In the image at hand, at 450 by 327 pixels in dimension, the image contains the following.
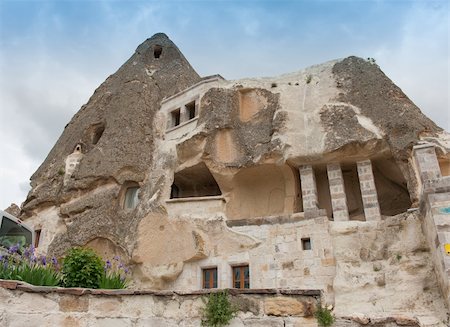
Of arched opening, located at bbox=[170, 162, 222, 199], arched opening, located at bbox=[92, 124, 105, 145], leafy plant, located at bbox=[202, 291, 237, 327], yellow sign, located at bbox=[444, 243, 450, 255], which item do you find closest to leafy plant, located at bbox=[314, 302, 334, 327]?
leafy plant, located at bbox=[202, 291, 237, 327]

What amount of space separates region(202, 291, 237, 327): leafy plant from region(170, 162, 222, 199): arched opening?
1204 cm

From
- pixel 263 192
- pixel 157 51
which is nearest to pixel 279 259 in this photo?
pixel 263 192

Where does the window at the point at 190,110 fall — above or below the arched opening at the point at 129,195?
above

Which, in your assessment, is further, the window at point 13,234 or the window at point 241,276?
the window at point 241,276

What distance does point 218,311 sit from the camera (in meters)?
4.42

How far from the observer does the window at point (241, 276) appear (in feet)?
41.4

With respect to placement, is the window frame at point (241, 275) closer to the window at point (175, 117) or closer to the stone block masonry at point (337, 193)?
the stone block masonry at point (337, 193)

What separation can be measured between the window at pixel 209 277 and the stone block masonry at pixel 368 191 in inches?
199

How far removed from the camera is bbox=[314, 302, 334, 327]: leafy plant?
13.8 feet

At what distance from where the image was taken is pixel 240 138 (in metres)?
15.5

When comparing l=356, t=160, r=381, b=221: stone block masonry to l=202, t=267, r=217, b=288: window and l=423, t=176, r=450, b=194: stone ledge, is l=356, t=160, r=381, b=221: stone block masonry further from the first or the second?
l=202, t=267, r=217, b=288: window

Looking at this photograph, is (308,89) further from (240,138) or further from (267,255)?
(267,255)

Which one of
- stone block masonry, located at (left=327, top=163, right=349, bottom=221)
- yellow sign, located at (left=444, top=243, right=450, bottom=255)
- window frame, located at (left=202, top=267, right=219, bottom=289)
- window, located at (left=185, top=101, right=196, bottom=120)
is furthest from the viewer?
window, located at (left=185, top=101, right=196, bottom=120)

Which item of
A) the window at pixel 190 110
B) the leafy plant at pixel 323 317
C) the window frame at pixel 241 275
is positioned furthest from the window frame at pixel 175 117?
the leafy plant at pixel 323 317
